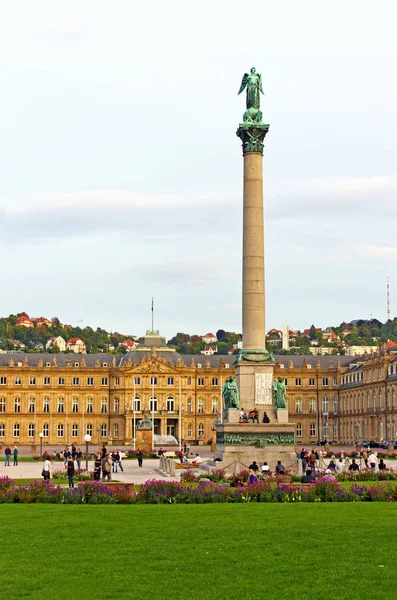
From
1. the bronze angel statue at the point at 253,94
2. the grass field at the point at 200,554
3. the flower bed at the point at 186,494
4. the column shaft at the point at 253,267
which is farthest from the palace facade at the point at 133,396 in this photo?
the grass field at the point at 200,554

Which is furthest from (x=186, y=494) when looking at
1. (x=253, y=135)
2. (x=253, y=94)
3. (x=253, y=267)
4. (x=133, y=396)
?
(x=133, y=396)

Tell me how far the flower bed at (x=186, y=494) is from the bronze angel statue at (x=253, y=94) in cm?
3326

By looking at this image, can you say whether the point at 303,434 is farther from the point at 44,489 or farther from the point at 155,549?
the point at 155,549

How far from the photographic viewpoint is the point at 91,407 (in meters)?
170

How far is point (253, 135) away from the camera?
6012 cm

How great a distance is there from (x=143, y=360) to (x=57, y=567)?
492ft

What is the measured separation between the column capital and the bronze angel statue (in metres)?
0.77

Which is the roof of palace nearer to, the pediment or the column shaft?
the pediment

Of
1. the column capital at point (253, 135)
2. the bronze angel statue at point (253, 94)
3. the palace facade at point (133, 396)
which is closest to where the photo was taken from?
the column capital at point (253, 135)

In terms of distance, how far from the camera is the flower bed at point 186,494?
107 feet

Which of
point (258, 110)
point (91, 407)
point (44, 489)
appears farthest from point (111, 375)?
point (44, 489)

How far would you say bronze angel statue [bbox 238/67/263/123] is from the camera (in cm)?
6111

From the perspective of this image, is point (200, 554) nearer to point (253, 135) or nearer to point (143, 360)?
point (253, 135)

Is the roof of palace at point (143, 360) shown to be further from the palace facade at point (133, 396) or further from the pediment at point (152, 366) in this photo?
the pediment at point (152, 366)
